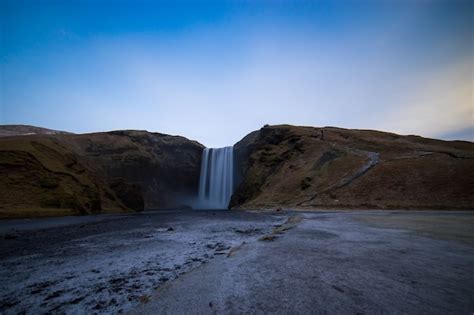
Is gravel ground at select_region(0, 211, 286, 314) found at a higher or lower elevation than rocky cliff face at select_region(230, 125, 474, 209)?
lower

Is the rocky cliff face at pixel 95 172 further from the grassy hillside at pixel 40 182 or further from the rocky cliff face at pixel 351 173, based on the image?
the rocky cliff face at pixel 351 173

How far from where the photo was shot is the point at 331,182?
35.3 metres

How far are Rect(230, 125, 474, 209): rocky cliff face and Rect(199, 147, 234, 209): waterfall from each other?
10.6m

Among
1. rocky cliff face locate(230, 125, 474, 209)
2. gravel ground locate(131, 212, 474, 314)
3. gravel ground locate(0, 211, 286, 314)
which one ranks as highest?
rocky cliff face locate(230, 125, 474, 209)

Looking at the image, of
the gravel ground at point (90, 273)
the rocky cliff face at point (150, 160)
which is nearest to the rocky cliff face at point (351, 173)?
the gravel ground at point (90, 273)

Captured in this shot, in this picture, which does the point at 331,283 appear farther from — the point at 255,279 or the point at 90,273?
the point at 90,273

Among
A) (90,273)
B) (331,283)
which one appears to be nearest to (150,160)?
(90,273)

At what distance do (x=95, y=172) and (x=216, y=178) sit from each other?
33016mm

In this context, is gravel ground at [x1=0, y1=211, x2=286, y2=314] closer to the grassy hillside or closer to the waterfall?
the grassy hillside

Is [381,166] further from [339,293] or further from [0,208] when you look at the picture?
[0,208]

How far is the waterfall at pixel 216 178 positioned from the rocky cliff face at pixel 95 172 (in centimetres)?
410

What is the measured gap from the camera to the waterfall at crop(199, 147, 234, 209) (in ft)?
229

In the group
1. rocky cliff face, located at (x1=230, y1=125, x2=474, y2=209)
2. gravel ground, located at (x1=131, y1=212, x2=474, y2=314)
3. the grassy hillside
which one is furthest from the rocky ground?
the grassy hillside

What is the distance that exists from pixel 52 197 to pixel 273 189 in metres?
31.7
